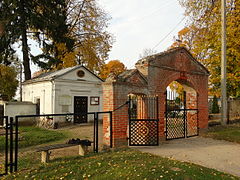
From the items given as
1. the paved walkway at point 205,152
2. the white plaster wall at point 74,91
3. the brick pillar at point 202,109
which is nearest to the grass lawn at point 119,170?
the paved walkway at point 205,152

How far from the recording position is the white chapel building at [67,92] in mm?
14000

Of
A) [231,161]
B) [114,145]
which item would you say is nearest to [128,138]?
[114,145]

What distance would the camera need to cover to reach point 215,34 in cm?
1298

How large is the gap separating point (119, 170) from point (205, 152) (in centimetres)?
355

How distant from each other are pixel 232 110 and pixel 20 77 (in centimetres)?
3076

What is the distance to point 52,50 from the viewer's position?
20.1 metres

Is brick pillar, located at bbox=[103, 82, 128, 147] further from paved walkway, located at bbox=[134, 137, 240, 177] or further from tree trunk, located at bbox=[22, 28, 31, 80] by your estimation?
tree trunk, located at bbox=[22, 28, 31, 80]

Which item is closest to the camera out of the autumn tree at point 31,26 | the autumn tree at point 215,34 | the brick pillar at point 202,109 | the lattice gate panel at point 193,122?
the lattice gate panel at point 193,122

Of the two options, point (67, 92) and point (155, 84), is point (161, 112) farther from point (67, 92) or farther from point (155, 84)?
point (67, 92)

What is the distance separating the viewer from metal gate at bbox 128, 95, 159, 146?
7043 millimetres

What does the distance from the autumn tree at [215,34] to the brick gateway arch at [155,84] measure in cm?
377

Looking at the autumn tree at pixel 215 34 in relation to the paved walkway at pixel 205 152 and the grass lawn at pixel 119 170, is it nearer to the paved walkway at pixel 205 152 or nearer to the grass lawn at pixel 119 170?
the paved walkway at pixel 205 152

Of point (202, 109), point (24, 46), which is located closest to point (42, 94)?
point (24, 46)

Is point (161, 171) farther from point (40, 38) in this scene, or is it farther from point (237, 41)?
point (40, 38)
